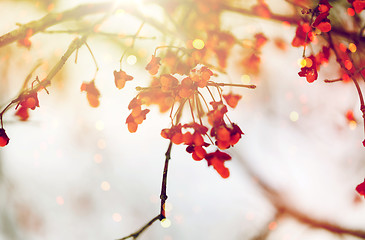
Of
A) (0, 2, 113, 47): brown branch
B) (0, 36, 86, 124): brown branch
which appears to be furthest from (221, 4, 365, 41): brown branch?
(0, 36, 86, 124): brown branch

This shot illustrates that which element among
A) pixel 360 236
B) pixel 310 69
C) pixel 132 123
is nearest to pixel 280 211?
pixel 360 236

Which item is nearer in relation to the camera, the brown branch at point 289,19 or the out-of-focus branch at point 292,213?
the brown branch at point 289,19

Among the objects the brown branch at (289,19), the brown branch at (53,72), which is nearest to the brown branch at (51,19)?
the brown branch at (53,72)

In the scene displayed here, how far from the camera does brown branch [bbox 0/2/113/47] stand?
125 centimetres

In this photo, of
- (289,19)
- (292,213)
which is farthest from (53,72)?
(292,213)

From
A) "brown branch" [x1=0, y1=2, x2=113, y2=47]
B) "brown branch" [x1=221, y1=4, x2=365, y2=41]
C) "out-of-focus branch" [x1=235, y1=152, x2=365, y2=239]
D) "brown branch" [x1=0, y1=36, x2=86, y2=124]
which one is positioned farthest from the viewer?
"out-of-focus branch" [x1=235, y1=152, x2=365, y2=239]

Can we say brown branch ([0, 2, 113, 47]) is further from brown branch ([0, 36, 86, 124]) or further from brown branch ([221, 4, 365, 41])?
brown branch ([221, 4, 365, 41])

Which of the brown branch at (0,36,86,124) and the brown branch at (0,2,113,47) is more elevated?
the brown branch at (0,2,113,47)

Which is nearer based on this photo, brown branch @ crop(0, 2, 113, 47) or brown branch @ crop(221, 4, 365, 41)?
brown branch @ crop(0, 2, 113, 47)

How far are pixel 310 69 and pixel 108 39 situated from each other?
2.33m

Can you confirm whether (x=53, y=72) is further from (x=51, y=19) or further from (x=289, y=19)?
(x=289, y=19)

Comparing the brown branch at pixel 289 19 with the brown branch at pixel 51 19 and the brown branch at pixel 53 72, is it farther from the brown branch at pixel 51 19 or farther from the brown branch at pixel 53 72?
the brown branch at pixel 53 72

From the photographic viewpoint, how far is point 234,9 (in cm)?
221

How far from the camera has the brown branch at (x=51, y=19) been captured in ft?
4.11
